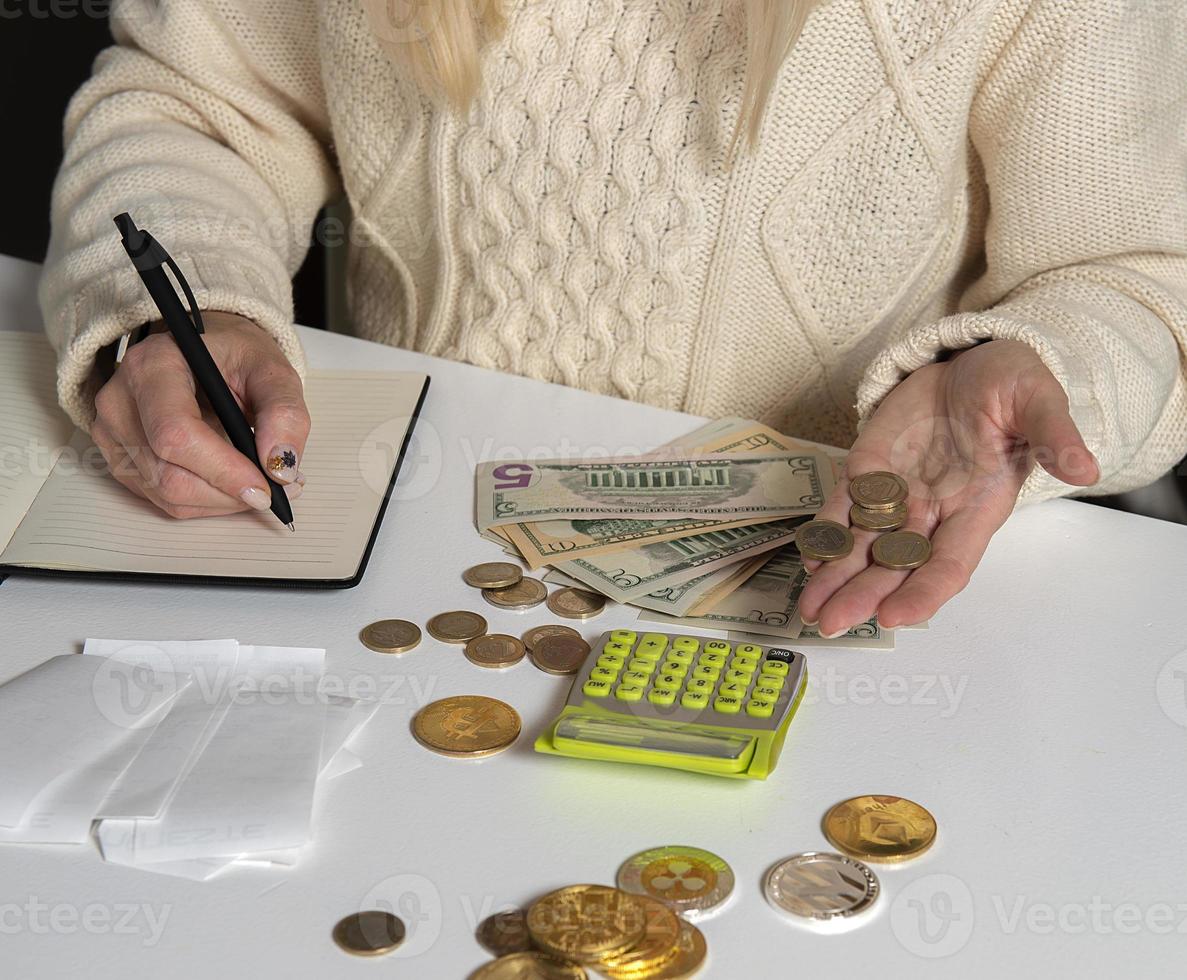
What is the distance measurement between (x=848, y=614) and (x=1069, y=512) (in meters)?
0.30

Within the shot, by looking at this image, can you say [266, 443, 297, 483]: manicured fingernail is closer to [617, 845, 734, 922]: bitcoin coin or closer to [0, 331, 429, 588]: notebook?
[0, 331, 429, 588]: notebook

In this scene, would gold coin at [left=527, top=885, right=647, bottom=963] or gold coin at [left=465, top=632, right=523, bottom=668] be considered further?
gold coin at [left=465, top=632, right=523, bottom=668]

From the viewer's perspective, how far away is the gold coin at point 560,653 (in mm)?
751

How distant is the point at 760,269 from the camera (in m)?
1.18

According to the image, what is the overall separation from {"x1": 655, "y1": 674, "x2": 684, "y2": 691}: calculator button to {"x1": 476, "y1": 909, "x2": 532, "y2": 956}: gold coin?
0.57ft

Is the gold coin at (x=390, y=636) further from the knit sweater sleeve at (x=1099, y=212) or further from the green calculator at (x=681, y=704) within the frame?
the knit sweater sleeve at (x=1099, y=212)

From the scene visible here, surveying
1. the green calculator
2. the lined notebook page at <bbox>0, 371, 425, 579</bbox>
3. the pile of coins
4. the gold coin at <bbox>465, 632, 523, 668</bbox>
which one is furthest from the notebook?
the pile of coins

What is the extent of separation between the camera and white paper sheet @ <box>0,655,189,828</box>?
24.6 inches

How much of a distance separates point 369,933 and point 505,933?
61 mm

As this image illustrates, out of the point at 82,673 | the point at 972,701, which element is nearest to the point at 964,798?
the point at 972,701

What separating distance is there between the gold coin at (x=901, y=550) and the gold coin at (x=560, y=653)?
0.65 ft

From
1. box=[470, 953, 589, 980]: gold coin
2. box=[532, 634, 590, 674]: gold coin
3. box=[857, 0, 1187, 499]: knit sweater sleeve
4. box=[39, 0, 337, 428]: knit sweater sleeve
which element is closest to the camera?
box=[470, 953, 589, 980]: gold coin

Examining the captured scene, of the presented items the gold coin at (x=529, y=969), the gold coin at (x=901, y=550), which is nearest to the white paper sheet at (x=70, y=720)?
the gold coin at (x=529, y=969)

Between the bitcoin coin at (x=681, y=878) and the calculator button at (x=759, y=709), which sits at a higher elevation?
the calculator button at (x=759, y=709)
